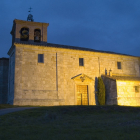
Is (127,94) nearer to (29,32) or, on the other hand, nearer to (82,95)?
(82,95)

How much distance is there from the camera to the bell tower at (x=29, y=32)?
2755 centimetres

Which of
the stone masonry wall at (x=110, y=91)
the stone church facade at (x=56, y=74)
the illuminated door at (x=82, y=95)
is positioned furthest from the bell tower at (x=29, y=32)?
the stone masonry wall at (x=110, y=91)

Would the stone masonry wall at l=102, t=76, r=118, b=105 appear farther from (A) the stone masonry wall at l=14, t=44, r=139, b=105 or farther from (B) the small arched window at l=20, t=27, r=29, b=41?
(B) the small arched window at l=20, t=27, r=29, b=41

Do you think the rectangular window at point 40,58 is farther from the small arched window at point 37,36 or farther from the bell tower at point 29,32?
the small arched window at point 37,36

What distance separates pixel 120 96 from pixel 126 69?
238 inches

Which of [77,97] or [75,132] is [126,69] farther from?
[75,132]

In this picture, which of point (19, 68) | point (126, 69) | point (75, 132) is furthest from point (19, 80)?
point (75, 132)

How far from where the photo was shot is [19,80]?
24547 mm

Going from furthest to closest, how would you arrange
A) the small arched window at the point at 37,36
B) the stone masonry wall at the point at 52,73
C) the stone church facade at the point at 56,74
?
1. the small arched window at the point at 37,36
2. the stone church facade at the point at 56,74
3. the stone masonry wall at the point at 52,73

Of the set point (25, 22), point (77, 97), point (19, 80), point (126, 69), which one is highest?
point (25, 22)

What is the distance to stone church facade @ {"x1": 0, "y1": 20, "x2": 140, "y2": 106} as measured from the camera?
24.9m

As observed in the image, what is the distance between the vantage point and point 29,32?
1094 inches

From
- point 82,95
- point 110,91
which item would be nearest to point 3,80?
point 82,95

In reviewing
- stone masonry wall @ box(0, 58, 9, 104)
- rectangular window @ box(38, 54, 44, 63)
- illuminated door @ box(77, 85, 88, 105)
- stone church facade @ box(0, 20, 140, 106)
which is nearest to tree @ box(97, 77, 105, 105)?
stone church facade @ box(0, 20, 140, 106)
